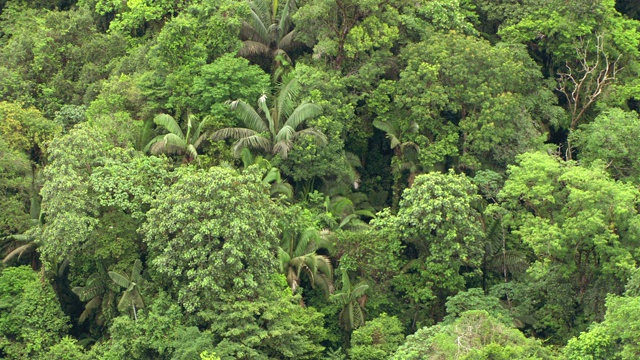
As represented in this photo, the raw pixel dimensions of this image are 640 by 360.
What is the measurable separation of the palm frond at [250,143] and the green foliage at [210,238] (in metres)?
3.77

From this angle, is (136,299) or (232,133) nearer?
(136,299)

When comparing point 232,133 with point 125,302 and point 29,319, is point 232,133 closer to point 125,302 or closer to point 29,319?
point 125,302

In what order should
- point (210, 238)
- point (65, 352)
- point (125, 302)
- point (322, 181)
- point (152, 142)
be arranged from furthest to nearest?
point (322, 181) < point (152, 142) < point (65, 352) < point (125, 302) < point (210, 238)

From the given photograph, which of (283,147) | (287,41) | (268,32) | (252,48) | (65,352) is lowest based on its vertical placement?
(65,352)

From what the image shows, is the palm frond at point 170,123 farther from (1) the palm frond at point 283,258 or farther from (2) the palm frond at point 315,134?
(1) the palm frond at point 283,258

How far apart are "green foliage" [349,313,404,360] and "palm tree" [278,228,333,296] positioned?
223 cm

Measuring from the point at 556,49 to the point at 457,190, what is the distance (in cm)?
1021

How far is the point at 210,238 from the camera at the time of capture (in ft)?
102

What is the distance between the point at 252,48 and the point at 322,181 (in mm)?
5440

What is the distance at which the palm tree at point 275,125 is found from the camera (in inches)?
1410

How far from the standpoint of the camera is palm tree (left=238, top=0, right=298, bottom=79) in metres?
39.4

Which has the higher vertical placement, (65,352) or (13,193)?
(13,193)

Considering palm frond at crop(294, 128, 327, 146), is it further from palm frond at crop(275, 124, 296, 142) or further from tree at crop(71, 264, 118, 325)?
tree at crop(71, 264, 118, 325)

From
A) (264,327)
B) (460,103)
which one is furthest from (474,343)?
(460,103)
